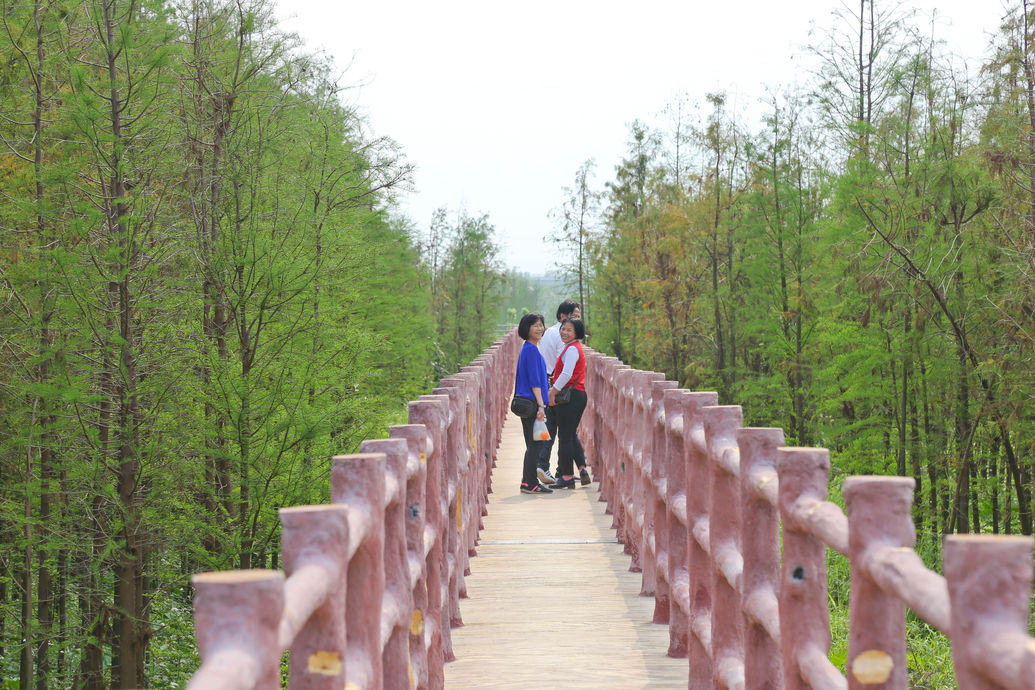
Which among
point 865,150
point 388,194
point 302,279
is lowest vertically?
point 302,279

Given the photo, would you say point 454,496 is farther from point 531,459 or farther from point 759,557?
point 531,459

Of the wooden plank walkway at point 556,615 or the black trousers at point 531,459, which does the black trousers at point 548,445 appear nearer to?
the black trousers at point 531,459

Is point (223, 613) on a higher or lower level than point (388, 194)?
lower

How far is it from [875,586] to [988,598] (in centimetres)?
75

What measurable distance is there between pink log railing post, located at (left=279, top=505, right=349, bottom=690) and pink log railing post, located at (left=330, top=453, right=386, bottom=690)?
15.2 inches

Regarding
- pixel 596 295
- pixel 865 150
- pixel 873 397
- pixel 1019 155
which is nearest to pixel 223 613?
pixel 1019 155

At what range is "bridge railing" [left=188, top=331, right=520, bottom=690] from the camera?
1543 mm

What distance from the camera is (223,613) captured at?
154 centimetres

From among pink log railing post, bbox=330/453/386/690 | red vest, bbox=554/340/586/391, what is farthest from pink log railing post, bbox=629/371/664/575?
pink log railing post, bbox=330/453/386/690

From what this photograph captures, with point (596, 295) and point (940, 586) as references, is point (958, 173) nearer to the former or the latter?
point (940, 586)

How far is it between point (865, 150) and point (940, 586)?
14998 millimetres

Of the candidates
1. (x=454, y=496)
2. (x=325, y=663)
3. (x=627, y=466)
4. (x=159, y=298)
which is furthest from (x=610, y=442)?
(x=325, y=663)

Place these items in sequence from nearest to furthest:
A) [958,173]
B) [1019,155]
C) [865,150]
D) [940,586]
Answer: [940,586] → [1019,155] → [958,173] → [865,150]

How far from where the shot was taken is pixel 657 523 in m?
5.94
